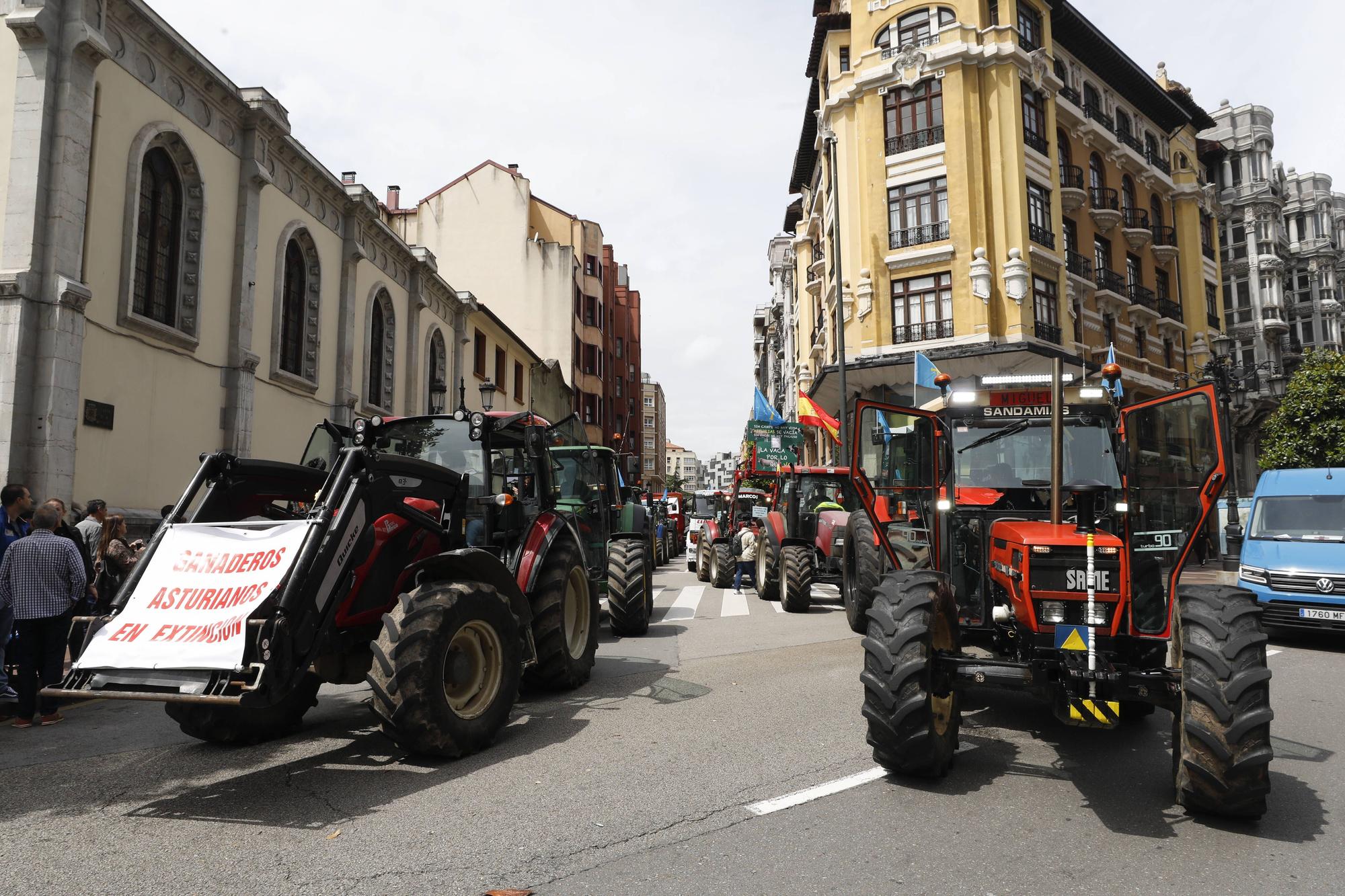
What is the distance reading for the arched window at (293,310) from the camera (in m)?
17.3

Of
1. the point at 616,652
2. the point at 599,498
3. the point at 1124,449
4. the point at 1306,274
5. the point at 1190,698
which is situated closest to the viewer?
the point at 1190,698

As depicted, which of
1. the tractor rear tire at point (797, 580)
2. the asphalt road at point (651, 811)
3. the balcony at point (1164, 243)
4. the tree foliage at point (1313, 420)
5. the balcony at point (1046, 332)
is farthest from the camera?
the balcony at point (1164, 243)

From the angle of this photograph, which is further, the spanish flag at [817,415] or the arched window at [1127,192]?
the arched window at [1127,192]

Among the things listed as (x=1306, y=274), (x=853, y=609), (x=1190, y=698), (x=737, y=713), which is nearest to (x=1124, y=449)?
(x=1190, y=698)

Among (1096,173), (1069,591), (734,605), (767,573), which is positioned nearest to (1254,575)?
(767,573)

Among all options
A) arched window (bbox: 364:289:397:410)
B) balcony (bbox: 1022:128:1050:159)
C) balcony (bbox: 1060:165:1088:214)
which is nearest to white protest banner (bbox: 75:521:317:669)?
arched window (bbox: 364:289:397:410)

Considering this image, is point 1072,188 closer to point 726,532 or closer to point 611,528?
point 726,532

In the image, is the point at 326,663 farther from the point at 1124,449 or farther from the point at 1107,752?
the point at 1124,449

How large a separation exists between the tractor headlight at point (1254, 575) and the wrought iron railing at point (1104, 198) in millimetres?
23870

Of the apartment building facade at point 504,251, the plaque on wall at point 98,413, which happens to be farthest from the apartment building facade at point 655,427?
the plaque on wall at point 98,413

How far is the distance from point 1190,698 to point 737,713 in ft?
10.4

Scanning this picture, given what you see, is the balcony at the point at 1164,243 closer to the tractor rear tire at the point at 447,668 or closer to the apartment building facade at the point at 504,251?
the apartment building facade at the point at 504,251

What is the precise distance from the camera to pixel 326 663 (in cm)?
532

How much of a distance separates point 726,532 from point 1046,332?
527 inches
